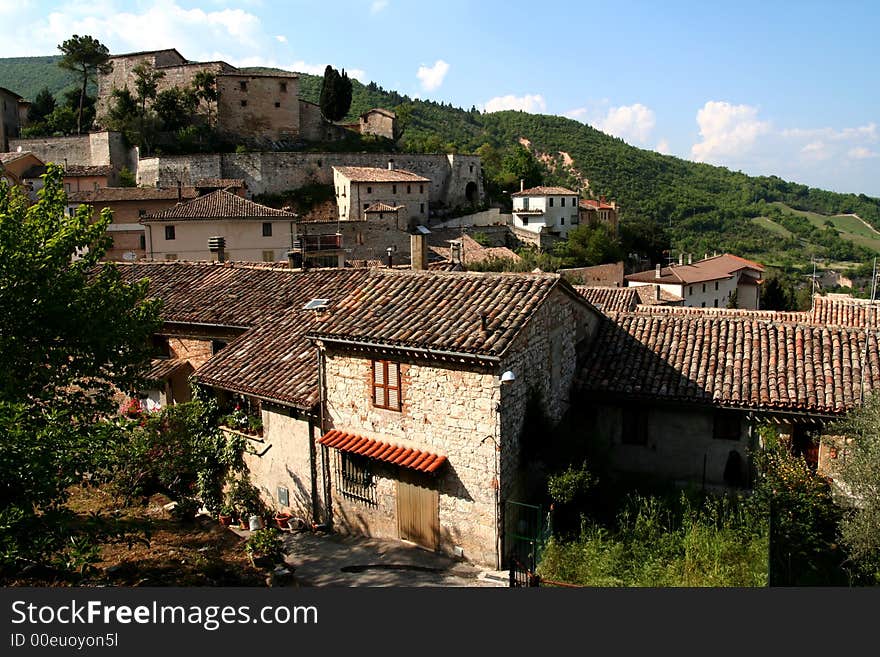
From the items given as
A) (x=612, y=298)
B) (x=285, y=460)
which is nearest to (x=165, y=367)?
(x=285, y=460)

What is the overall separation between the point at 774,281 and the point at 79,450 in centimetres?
5782

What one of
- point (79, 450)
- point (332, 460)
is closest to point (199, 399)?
point (332, 460)

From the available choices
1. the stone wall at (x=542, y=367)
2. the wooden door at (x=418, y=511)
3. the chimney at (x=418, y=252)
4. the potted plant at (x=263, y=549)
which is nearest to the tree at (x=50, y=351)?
the potted plant at (x=263, y=549)

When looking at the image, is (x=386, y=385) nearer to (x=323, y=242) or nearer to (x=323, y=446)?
(x=323, y=446)

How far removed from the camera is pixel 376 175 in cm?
6438

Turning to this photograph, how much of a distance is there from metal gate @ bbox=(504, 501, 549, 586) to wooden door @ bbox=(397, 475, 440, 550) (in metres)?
1.41

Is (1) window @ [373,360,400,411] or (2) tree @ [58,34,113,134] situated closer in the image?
(1) window @ [373,360,400,411]

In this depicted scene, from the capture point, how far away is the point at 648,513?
532 inches

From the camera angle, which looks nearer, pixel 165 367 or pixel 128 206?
pixel 165 367

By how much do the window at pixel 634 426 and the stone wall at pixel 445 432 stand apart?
14.1 feet

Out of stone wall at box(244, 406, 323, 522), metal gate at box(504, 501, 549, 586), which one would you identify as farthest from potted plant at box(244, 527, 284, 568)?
metal gate at box(504, 501, 549, 586)

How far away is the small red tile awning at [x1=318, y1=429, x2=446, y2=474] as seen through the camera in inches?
534

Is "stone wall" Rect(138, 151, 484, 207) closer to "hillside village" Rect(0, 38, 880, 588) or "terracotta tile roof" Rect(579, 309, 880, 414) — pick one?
"hillside village" Rect(0, 38, 880, 588)

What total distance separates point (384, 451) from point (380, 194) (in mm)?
51002
